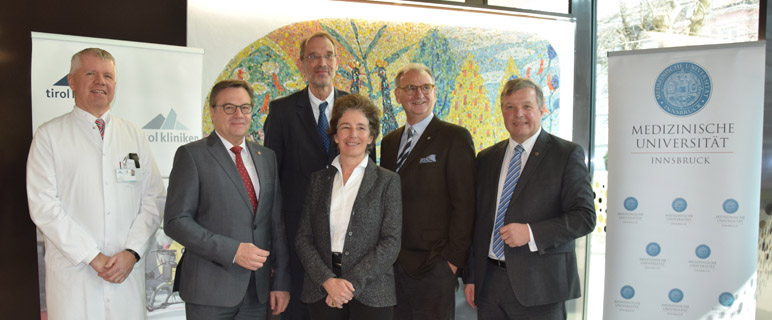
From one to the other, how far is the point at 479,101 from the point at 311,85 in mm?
1962

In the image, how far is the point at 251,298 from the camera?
8.50 feet

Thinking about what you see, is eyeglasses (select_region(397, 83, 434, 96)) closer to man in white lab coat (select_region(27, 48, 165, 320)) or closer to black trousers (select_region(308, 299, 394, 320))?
black trousers (select_region(308, 299, 394, 320))

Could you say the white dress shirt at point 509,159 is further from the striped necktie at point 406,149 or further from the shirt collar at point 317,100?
the shirt collar at point 317,100

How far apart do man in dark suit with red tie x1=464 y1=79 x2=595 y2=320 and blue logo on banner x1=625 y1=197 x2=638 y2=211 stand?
730 millimetres

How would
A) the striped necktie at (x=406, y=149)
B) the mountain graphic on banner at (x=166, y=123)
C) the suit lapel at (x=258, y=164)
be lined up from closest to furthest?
the suit lapel at (x=258, y=164)
the striped necktie at (x=406, y=149)
the mountain graphic on banner at (x=166, y=123)

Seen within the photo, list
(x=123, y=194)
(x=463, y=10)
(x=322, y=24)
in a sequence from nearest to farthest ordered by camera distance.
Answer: (x=123, y=194) → (x=322, y=24) → (x=463, y=10)

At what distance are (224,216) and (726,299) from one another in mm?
2908

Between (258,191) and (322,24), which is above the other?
(322,24)

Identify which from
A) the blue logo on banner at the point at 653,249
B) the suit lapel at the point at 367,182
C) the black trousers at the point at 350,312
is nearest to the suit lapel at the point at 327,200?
the suit lapel at the point at 367,182

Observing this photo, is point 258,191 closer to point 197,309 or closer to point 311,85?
point 197,309

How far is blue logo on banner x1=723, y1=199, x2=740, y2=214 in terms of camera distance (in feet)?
10.1

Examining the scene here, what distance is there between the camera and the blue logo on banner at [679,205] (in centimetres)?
321

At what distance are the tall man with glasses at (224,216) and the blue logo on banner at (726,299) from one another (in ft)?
8.66

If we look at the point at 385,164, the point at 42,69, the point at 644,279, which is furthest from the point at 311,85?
the point at 644,279
